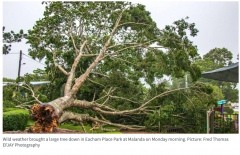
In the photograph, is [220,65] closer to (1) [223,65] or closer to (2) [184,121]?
(1) [223,65]

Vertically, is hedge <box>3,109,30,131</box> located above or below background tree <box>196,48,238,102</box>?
below

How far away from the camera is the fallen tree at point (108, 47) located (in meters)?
7.98

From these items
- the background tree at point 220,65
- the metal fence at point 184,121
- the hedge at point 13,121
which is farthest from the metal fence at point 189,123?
the background tree at point 220,65

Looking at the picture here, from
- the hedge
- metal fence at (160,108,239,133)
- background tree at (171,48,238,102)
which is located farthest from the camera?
background tree at (171,48,238,102)

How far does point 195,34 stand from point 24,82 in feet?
26.5

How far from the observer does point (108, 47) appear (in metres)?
9.27

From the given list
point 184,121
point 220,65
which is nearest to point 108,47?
point 184,121

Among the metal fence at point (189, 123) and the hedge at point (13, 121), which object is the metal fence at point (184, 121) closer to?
the metal fence at point (189, 123)

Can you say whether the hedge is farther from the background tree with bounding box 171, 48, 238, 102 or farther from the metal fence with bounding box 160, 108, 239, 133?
the background tree with bounding box 171, 48, 238, 102

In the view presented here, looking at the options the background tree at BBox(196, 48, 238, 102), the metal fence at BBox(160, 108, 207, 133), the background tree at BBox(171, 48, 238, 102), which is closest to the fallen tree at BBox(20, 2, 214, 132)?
the metal fence at BBox(160, 108, 207, 133)

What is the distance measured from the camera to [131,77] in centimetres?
988

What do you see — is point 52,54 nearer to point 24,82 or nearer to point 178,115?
point 24,82

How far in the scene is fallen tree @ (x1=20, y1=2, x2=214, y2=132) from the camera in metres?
7.98
